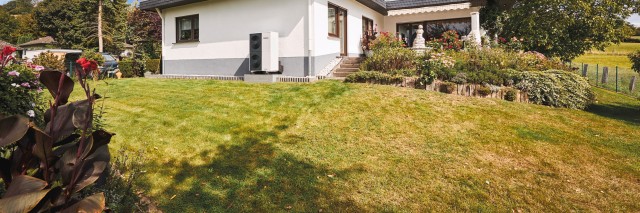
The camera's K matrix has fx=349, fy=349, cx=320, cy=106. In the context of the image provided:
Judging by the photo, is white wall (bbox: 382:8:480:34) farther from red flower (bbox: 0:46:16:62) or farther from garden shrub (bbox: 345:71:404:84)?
red flower (bbox: 0:46:16:62)

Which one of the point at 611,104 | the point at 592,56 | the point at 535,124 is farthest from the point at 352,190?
the point at 592,56

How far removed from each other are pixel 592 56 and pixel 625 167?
4883 cm

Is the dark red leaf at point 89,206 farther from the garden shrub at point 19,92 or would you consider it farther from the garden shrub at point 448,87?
the garden shrub at point 448,87

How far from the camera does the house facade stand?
1358 cm

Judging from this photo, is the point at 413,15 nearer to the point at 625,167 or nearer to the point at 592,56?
the point at 625,167

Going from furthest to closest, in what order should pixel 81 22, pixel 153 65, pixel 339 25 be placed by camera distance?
pixel 81 22, pixel 153 65, pixel 339 25

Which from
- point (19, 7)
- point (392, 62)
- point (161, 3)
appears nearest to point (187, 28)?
point (161, 3)

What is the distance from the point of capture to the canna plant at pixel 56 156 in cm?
186

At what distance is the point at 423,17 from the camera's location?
20234mm

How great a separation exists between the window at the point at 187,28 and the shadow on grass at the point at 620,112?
1574 centimetres

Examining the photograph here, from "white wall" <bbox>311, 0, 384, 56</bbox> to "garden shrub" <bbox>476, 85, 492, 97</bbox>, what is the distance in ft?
19.4

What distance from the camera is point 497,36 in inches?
754

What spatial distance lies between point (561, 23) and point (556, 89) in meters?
9.86

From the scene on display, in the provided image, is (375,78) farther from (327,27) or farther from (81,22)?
(81,22)
